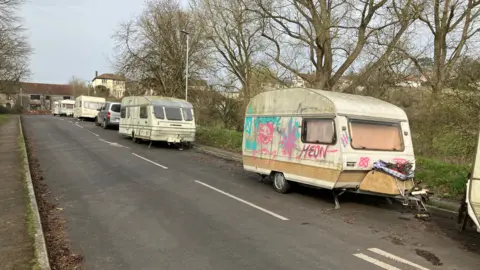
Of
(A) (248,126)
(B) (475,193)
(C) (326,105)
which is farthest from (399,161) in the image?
(A) (248,126)

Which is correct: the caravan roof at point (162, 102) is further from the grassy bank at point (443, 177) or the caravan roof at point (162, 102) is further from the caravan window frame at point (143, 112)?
the grassy bank at point (443, 177)

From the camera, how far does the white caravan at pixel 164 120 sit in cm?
2017

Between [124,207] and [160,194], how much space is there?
142 centimetres

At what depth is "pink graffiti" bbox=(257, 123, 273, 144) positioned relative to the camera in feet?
36.5

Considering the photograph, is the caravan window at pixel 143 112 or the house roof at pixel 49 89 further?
the house roof at pixel 49 89

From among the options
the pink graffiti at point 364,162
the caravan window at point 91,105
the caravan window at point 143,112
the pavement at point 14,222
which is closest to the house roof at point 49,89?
the caravan window at point 91,105

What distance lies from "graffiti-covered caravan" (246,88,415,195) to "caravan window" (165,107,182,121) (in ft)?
34.1

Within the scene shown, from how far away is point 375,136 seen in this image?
9.20 m

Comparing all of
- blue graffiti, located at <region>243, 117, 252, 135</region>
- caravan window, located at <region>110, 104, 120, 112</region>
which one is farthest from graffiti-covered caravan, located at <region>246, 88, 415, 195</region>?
caravan window, located at <region>110, 104, 120, 112</region>

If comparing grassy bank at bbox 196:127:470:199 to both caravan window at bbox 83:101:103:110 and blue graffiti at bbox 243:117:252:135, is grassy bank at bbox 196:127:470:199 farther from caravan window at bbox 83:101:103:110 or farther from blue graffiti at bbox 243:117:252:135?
caravan window at bbox 83:101:103:110

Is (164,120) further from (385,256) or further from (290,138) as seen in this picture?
(385,256)

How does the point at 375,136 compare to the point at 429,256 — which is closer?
the point at 429,256

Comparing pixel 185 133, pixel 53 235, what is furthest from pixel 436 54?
pixel 53 235

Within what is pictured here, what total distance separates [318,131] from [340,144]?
2.71ft
